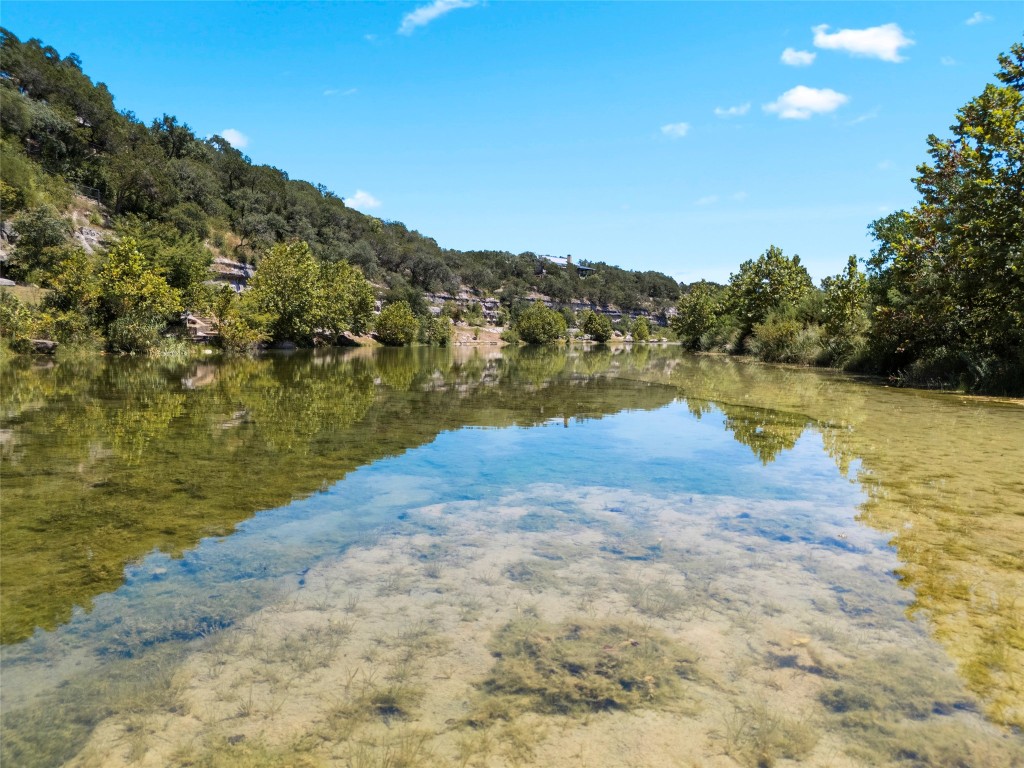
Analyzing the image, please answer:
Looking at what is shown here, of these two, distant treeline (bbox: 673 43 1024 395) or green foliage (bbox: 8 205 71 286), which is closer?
distant treeline (bbox: 673 43 1024 395)

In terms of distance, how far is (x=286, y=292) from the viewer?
52.2 m

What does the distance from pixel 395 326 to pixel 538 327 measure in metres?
34.4

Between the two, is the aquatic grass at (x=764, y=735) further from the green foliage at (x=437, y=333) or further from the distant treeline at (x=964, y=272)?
the green foliage at (x=437, y=333)

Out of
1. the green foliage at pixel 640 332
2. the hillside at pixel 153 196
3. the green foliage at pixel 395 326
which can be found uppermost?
the hillside at pixel 153 196

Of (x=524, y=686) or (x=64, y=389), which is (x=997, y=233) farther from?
(x=64, y=389)

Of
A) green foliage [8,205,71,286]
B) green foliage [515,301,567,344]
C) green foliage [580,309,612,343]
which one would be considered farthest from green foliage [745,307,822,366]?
green foliage [580,309,612,343]

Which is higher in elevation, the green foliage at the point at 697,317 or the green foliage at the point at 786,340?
the green foliage at the point at 697,317

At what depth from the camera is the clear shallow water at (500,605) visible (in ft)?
10.7

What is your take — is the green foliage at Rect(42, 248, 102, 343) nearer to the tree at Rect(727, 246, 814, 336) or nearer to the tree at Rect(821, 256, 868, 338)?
the tree at Rect(821, 256, 868, 338)

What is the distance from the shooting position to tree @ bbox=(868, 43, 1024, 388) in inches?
770

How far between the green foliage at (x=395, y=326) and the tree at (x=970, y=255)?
1958 inches

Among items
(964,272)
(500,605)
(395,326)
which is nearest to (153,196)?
(395,326)

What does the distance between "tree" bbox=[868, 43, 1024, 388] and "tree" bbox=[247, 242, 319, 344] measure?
1670 inches

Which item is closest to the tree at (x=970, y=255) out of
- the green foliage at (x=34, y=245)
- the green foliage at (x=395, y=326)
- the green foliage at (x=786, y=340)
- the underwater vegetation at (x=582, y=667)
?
the green foliage at (x=786, y=340)
